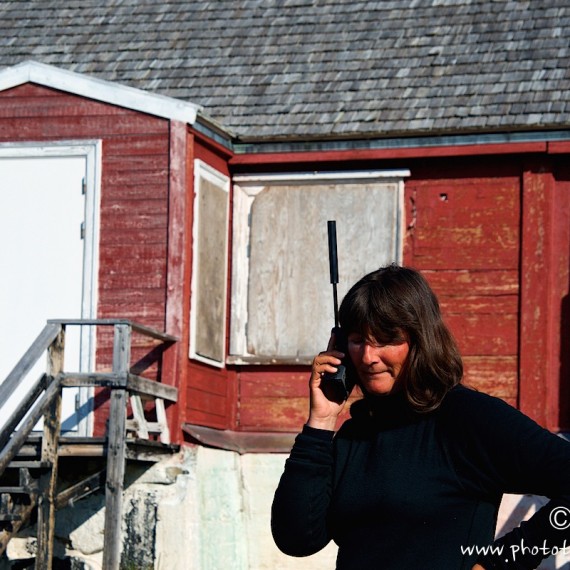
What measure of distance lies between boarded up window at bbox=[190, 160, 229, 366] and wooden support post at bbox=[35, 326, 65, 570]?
1241 millimetres

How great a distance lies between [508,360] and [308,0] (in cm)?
413

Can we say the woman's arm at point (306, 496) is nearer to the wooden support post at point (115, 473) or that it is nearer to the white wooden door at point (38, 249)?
the wooden support post at point (115, 473)

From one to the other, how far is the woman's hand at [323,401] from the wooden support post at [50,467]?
20.2ft

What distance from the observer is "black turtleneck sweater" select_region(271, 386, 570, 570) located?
3.21 metres

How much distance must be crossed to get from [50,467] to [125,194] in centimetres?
232

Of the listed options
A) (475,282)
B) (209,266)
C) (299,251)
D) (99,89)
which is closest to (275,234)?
(299,251)

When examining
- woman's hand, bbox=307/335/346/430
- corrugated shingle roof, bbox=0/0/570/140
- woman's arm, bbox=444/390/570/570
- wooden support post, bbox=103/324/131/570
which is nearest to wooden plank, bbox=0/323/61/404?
wooden support post, bbox=103/324/131/570

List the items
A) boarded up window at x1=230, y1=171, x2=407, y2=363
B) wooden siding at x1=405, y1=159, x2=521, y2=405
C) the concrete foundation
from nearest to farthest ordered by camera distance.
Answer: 1. the concrete foundation
2. wooden siding at x1=405, y1=159, x2=521, y2=405
3. boarded up window at x1=230, y1=171, x2=407, y2=363

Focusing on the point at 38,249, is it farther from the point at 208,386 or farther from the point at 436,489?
the point at 436,489

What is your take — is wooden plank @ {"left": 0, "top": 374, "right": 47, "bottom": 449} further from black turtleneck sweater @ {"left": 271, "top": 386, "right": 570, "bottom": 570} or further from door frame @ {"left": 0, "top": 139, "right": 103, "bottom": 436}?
black turtleneck sweater @ {"left": 271, "top": 386, "right": 570, "bottom": 570}

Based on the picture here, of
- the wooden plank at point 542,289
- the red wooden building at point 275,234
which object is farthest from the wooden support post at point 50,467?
the wooden plank at point 542,289

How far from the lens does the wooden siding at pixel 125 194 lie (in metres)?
10.4

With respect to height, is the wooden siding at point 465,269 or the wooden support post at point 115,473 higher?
the wooden siding at point 465,269

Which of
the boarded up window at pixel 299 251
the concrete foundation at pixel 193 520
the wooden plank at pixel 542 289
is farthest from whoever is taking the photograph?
the boarded up window at pixel 299 251
